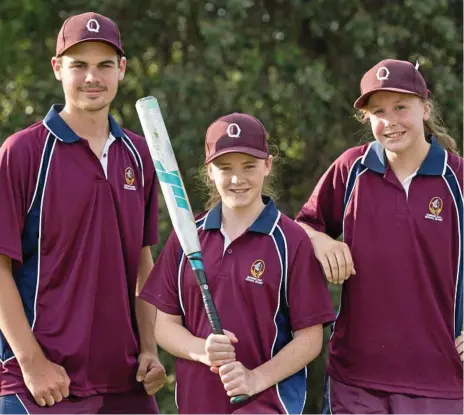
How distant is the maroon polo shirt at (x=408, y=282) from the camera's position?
4.48 metres

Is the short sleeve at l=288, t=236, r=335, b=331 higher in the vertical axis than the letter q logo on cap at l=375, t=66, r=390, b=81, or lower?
lower

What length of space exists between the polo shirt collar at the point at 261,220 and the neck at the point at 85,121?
22.7 inches

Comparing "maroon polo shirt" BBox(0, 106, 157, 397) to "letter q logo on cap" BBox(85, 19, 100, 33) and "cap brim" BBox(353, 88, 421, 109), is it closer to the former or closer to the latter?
"letter q logo on cap" BBox(85, 19, 100, 33)

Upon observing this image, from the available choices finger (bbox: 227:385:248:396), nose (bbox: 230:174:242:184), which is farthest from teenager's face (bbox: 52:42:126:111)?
finger (bbox: 227:385:248:396)

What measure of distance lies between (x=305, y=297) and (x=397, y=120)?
33.6 inches

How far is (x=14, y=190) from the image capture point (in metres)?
4.26

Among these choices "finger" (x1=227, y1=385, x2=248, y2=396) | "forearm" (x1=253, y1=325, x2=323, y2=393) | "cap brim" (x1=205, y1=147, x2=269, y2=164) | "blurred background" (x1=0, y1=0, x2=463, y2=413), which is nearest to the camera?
"finger" (x1=227, y1=385, x2=248, y2=396)

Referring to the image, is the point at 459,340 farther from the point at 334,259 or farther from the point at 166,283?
the point at 166,283

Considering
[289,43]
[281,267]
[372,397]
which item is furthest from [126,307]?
[289,43]

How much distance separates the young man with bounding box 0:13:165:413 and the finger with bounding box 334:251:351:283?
86 cm

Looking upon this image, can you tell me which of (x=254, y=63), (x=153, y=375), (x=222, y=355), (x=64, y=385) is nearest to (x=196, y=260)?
(x=222, y=355)

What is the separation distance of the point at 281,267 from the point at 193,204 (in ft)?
13.5

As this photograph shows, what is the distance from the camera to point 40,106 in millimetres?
8359

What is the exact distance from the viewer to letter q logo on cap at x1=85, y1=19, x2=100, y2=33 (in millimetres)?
4453
